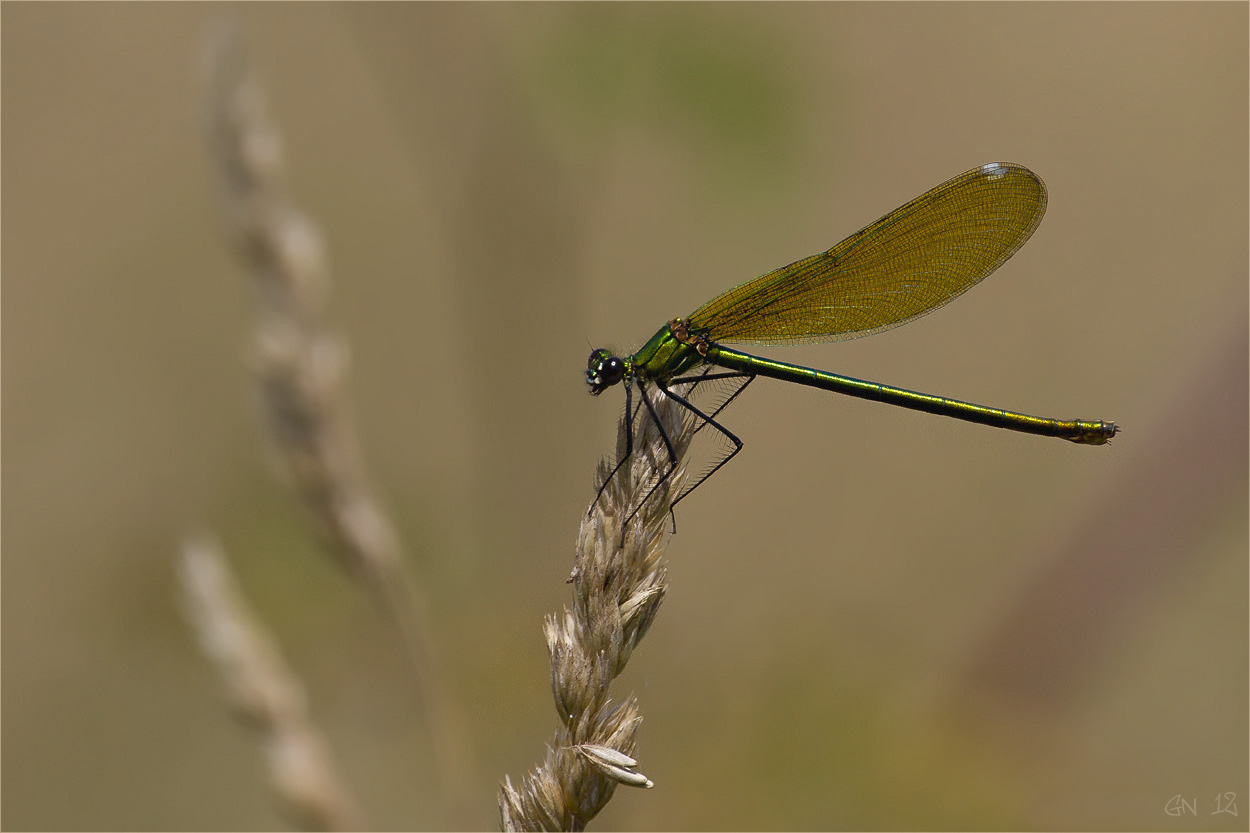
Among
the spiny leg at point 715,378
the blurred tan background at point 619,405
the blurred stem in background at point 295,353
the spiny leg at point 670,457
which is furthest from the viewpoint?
the blurred tan background at point 619,405

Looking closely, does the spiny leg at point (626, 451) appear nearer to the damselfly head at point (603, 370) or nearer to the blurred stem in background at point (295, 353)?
the damselfly head at point (603, 370)

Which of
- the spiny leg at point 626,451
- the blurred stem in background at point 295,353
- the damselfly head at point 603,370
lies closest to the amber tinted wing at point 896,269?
the damselfly head at point 603,370

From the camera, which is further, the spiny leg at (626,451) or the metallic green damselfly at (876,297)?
the metallic green damselfly at (876,297)

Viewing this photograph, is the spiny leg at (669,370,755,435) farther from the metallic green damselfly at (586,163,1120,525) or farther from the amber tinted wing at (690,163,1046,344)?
the amber tinted wing at (690,163,1046,344)

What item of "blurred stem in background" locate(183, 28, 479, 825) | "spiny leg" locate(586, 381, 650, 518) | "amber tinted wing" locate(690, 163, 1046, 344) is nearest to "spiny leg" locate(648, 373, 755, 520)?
"spiny leg" locate(586, 381, 650, 518)

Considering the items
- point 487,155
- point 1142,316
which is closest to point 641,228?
point 487,155

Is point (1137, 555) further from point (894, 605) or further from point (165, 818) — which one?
point (165, 818)

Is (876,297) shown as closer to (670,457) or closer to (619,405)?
(619,405)
